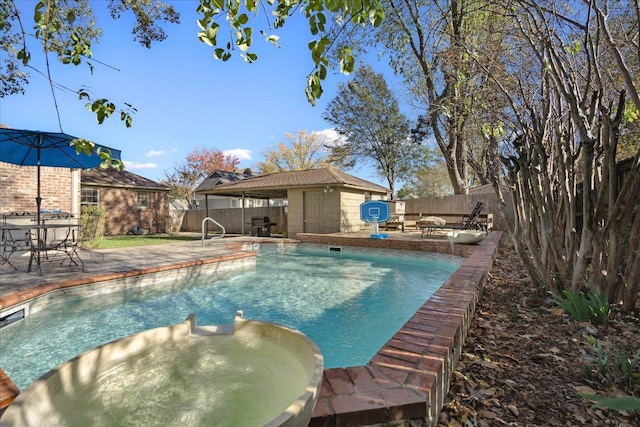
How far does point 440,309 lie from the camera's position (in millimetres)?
3119

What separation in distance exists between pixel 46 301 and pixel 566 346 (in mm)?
6705

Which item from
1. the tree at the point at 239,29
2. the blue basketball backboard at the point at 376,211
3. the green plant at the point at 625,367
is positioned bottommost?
the green plant at the point at 625,367

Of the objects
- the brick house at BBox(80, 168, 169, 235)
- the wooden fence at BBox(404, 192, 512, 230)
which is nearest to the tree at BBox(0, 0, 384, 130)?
the wooden fence at BBox(404, 192, 512, 230)

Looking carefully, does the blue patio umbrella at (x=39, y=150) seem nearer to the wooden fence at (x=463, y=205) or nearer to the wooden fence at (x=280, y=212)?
the wooden fence at (x=280, y=212)

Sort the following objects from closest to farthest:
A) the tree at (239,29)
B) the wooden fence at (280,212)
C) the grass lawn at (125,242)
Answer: the tree at (239,29) < the grass lawn at (125,242) < the wooden fence at (280,212)

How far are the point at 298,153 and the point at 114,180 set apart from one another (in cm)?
2190

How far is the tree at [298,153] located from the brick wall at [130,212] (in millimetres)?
18231

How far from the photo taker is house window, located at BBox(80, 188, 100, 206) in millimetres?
16812

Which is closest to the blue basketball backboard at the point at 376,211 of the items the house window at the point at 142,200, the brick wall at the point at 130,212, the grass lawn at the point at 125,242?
the grass lawn at the point at 125,242

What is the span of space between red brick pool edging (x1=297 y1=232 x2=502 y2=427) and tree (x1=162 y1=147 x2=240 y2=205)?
32.6m

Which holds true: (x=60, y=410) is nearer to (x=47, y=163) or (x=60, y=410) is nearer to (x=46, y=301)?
(x=46, y=301)

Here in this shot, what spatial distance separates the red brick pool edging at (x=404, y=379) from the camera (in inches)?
62.0

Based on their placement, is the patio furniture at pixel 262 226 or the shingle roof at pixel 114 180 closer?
the patio furniture at pixel 262 226

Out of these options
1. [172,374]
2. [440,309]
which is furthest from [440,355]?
[172,374]
